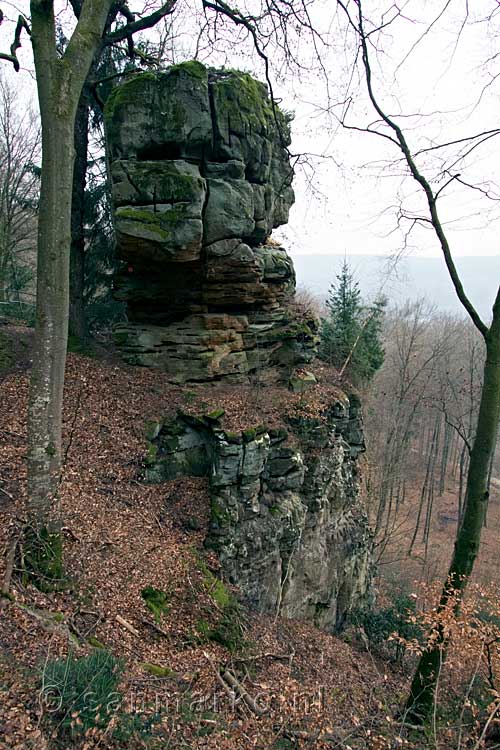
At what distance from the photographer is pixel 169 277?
984 centimetres

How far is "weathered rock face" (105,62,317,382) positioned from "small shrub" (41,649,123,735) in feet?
23.1

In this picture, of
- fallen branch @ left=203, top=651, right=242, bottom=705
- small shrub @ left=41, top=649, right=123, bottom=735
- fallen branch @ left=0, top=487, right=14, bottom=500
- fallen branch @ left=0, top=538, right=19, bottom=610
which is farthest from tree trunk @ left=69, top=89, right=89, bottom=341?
small shrub @ left=41, top=649, right=123, bottom=735

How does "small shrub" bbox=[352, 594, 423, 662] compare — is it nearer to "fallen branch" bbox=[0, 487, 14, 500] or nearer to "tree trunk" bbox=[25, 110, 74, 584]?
"tree trunk" bbox=[25, 110, 74, 584]

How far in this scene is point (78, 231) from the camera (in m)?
11.1

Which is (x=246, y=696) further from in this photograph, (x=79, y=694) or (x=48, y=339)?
(x=48, y=339)

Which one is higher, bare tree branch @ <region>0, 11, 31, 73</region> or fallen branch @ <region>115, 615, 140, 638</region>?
bare tree branch @ <region>0, 11, 31, 73</region>

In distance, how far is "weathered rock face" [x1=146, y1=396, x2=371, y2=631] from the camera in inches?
334

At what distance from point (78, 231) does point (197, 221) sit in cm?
397

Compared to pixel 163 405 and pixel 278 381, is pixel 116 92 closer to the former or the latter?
pixel 163 405

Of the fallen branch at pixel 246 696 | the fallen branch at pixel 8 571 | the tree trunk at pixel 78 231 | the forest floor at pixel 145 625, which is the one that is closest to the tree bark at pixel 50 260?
the fallen branch at pixel 8 571

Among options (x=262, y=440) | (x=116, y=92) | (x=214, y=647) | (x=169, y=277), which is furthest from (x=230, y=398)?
(x=116, y=92)

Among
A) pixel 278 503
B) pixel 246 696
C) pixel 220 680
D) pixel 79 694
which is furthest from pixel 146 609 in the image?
pixel 278 503

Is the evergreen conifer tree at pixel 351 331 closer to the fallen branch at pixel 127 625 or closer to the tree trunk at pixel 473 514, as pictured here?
the tree trunk at pixel 473 514

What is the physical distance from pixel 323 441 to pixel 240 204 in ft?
19.5
